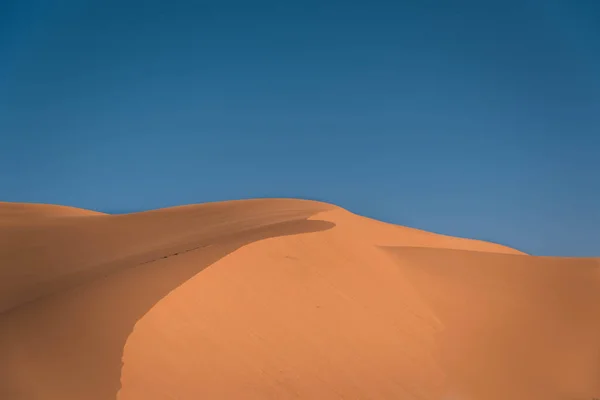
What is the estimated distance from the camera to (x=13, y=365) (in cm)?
756

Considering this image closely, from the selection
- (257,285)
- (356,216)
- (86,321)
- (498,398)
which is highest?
(356,216)

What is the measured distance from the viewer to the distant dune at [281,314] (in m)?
8.12

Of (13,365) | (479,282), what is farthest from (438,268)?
(13,365)

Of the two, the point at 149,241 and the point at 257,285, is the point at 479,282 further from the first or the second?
the point at 149,241

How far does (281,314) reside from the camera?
10180 millimetres

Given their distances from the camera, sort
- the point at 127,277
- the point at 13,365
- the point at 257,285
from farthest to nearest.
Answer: the point at 257,285, the point at 127,277, the point at 13,365

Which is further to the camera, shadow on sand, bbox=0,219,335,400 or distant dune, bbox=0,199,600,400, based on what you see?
distant dune, bbox=0,199,600,400

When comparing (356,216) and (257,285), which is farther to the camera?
(356,216)

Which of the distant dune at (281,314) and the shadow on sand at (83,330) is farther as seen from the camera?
the distant dune at (281,314)

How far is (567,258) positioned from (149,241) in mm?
10675

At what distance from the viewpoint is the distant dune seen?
8117 millimetres

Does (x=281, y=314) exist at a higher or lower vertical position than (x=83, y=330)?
higher

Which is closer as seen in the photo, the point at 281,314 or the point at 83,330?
the point at 83,330

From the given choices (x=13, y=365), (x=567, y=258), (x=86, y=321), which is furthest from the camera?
(x=567, y=258)
